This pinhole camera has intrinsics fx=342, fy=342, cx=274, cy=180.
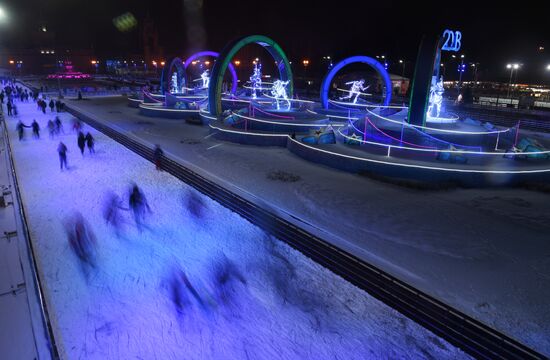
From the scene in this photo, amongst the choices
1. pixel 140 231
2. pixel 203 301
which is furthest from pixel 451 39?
pixel 203 301

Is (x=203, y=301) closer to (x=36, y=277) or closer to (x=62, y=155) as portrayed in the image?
(x=36, y=277)

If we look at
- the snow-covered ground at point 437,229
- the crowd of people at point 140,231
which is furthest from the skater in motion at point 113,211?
the snow-covered ground at point 437,229

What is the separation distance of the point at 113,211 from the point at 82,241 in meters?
1.80

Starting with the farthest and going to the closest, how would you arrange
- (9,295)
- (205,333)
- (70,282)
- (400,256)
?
(400,256) → (70,282) → (9,295) → (205,333)

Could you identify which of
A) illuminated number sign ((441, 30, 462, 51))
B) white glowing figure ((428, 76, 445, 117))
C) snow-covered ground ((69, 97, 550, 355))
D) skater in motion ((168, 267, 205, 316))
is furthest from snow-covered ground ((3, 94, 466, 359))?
white glowing figure ((428, 76, 445, 117))

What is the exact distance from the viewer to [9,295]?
5914mm

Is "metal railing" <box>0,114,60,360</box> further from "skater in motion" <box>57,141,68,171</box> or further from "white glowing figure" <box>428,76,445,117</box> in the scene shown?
"white glowing figure" <box>428,76,445,117</box>

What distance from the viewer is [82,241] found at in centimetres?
800

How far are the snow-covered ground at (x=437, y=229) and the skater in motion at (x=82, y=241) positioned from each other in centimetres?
436

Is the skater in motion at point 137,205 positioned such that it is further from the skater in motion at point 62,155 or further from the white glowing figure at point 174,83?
the white glowing figure at point 174,83

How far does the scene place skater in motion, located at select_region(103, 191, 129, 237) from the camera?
8.97m

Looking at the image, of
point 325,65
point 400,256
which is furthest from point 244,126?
point 325,65

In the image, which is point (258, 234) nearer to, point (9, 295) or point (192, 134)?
point (9, 295)

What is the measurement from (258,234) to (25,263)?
4924mm
